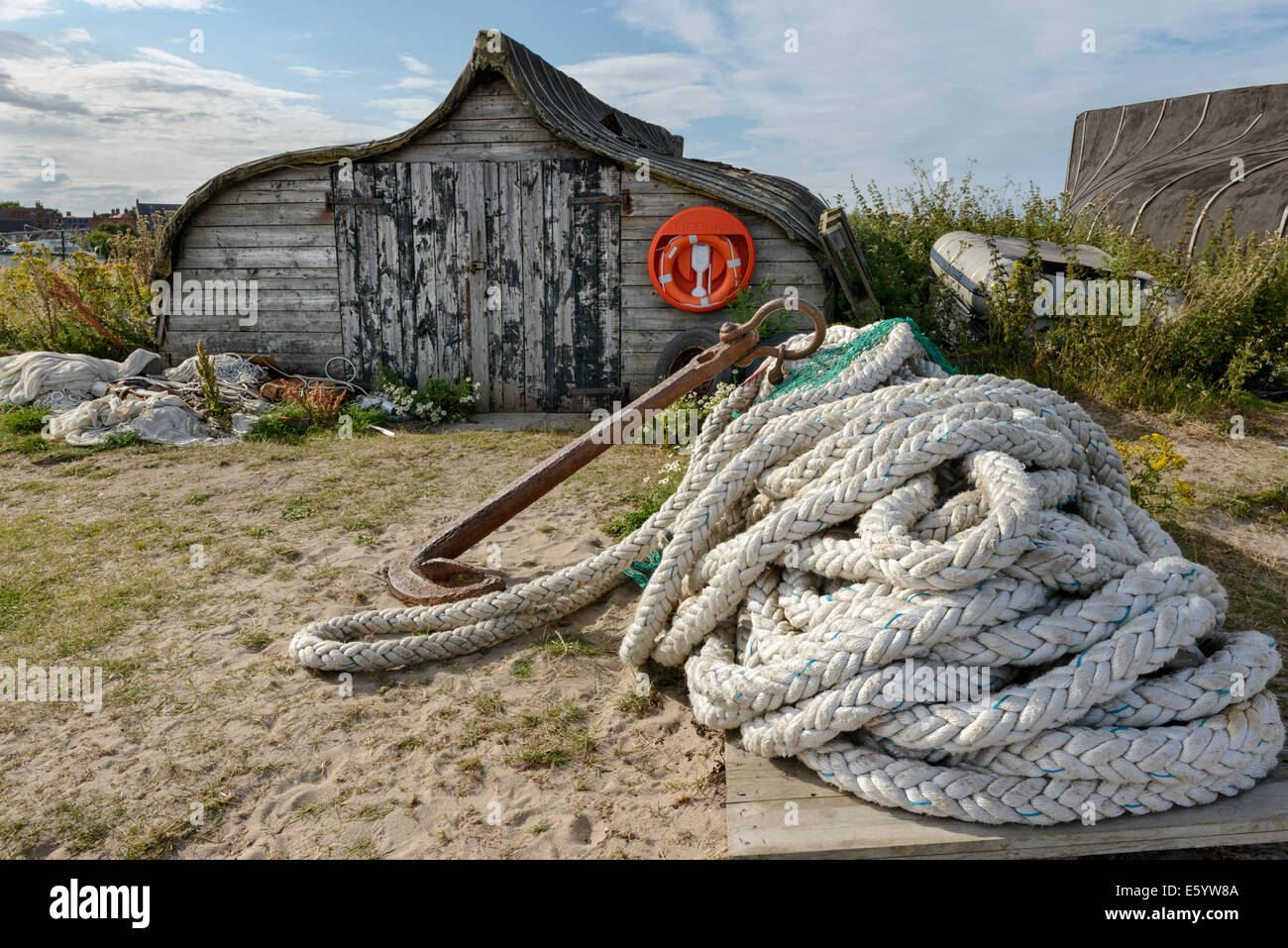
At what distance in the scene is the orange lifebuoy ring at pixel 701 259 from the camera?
317 inches

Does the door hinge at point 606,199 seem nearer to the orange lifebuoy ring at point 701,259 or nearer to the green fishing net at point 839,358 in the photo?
the orange lifebuoy ring at point 701,259

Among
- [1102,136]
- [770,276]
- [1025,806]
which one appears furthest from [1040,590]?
[1102,136]

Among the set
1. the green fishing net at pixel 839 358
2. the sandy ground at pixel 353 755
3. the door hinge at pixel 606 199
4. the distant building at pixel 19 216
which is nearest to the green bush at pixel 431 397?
the door hinge at pixel 606 199

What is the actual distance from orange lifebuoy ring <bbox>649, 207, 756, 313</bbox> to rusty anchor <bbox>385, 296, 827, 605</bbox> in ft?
14.3

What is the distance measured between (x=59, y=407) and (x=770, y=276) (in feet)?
22.7

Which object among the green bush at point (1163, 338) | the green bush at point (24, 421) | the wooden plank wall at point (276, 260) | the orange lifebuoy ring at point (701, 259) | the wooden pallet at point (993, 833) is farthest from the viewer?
the wooden plank wall at point (276, 260)

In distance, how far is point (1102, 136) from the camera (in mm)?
14836

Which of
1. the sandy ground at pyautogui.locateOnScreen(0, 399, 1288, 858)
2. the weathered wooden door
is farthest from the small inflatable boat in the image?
the weathered wooden door

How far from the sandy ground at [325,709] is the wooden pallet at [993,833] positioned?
37cm

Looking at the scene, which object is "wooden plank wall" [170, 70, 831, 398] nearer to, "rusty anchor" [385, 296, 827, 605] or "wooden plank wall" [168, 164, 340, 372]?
"wooden plank wall" [168, 164, 340, 372]

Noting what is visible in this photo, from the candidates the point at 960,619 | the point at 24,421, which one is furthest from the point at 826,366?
the point at 24,421

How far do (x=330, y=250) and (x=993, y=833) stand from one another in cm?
865

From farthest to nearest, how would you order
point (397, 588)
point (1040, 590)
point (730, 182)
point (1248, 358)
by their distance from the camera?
point (730, 182) < point (1248, 358) < point (397, 588) < point (1040, 590)
